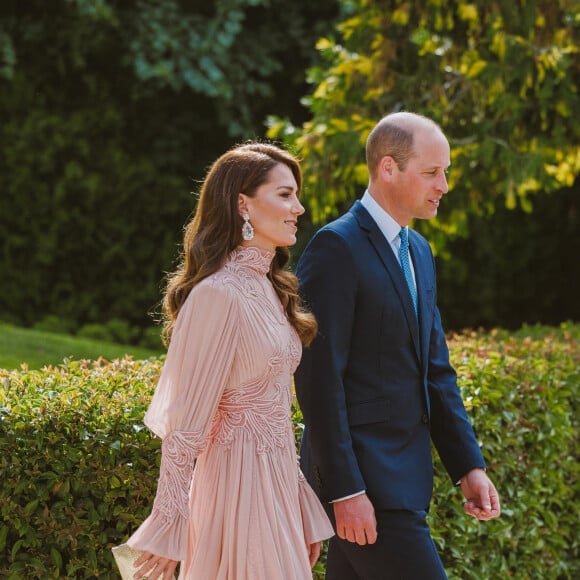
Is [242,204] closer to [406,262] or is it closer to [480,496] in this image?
[406,262]

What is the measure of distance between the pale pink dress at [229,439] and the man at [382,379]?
17cm

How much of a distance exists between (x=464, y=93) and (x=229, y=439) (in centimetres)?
554

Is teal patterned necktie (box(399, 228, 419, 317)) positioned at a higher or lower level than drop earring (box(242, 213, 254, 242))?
lower

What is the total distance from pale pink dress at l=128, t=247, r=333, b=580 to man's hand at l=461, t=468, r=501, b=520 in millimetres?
708

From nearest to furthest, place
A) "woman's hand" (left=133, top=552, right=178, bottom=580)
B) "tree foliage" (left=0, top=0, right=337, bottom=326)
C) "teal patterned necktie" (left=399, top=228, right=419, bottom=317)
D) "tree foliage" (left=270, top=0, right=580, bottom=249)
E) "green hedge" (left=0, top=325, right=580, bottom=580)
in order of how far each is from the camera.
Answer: "woman's hand" (left=133, top=552, right=178, bottom=580), "teal patterned necktie" (left=399, top=228, right=419, bottom=317), "green hedge" (left=0, top=325, right=580, bottom=580), "tree foliage" (left=270, top=0, right=580, bottom=249), "tree foliage" (left=0, top=0, right=337, bottom=326)

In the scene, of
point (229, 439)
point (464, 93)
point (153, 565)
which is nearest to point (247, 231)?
point (229, 439)

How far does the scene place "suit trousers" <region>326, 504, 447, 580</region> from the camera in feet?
10.3

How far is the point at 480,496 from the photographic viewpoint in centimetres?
347

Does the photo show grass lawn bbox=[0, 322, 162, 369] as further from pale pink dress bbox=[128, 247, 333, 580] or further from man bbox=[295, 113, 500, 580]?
pale pink dress bbox=[128, 247, 333, 580]

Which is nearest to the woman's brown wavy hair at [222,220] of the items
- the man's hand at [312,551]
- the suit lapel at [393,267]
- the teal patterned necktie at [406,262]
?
the suit lapel at [393,267]

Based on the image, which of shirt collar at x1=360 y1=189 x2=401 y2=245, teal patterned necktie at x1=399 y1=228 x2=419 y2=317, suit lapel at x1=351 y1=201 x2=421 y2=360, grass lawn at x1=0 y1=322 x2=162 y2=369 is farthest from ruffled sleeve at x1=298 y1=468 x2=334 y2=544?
grass lawn at x1=0 y1=322 x2=162 y2=369

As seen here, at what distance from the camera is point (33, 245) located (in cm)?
1182

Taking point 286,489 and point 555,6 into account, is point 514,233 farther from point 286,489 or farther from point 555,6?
point 286,489

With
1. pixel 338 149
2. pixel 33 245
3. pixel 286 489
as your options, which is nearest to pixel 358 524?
pixel 286 489
